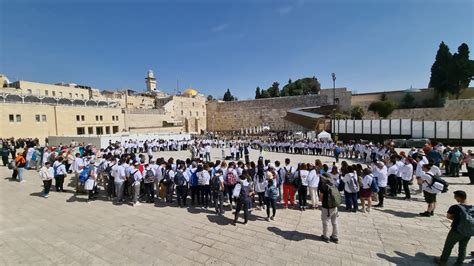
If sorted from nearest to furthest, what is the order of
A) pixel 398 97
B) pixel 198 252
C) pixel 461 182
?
pixel 198 252, pixel 461 182, pixel 398 97

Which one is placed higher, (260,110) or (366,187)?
(260,110)

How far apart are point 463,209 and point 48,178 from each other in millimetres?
11339

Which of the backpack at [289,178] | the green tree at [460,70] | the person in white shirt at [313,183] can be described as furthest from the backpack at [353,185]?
the green tree at [460,70]

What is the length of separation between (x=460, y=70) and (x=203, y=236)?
158 ft

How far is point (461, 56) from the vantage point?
116 ft

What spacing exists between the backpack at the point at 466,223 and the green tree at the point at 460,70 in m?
45.0

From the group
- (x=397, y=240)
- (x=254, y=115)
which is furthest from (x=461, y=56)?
(x=397, y=240)

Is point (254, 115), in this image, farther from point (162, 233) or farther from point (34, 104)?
point (162, 233)

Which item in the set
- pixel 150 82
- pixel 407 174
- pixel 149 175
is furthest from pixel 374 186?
pixel 150 82

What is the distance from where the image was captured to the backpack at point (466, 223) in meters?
3.62

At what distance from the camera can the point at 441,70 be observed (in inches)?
1457

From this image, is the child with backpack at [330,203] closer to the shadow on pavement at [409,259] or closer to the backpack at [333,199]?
the backpack at [333,199]

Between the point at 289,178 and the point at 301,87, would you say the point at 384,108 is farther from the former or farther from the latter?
the point at 289,178

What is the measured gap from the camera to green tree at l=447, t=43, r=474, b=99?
115 ft
